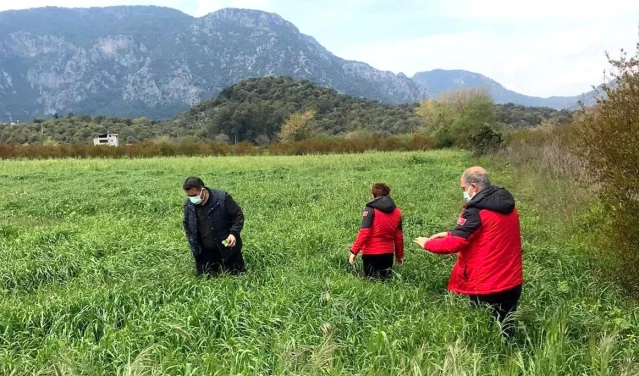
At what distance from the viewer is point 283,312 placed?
15.5ft

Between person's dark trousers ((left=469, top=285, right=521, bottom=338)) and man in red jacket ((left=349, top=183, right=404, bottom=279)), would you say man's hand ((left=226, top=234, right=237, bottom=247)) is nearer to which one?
man in red jacket ((left=349, top=183, right=404, bottom=279))

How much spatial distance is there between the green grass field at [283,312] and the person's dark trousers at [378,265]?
0.22 m

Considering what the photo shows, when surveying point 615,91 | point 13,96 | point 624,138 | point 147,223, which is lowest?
point 147,223

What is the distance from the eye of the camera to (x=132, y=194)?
14.8 metres

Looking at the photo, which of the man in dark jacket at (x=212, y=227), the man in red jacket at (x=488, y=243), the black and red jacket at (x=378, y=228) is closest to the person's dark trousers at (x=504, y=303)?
the man in red jacket at (x=488, y=243)

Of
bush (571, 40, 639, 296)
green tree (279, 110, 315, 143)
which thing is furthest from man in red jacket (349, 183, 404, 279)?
green tree (279, 110, 315, 143)

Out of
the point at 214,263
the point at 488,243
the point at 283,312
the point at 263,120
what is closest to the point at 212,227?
the point at 214,263

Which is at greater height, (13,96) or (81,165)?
(13,96)

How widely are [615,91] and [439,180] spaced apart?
41.3ft

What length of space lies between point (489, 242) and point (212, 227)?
3.45m

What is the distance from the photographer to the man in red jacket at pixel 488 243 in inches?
165

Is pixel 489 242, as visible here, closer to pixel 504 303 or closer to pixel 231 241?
pixel 504 303

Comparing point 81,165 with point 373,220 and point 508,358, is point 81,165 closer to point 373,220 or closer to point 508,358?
point 373,220

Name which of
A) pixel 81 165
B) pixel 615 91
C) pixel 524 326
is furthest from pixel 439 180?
pixel 81 165
